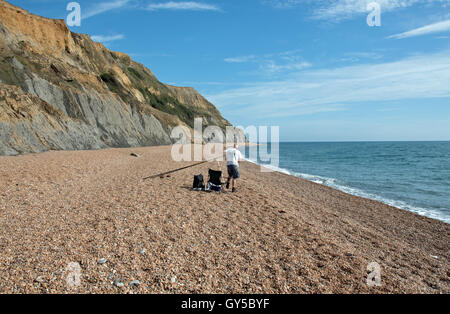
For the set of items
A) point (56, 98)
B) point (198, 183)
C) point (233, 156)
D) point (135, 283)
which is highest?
point (56, 98)

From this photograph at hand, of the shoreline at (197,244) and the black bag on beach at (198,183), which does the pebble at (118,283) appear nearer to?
the shoreline at (197,244)

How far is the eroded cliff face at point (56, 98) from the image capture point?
21.6 metres

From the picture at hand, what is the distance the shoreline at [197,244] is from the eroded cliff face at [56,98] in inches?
562

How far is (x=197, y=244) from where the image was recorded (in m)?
5.53

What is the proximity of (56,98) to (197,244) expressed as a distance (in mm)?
31337

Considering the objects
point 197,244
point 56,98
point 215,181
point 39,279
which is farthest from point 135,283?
point 56,98

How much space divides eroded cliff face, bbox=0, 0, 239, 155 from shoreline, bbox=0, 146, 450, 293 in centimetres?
1428

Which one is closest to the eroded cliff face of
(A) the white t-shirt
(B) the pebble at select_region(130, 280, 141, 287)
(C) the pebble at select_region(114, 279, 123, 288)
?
(A) the white t-shirt

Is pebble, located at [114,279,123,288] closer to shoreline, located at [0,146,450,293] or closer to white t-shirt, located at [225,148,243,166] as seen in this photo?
shoreline, located at [0,146,450,293]

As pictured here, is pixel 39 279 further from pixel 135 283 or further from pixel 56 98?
pixel 56 98

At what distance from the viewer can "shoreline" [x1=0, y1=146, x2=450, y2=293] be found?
4207 millimetres

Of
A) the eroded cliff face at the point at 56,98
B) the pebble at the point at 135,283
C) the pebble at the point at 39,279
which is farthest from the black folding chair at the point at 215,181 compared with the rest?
the eroded cliff face at the point at 56,98

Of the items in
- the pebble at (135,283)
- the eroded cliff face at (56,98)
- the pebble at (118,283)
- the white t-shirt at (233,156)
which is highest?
the eroded cliff face at (56,98)
